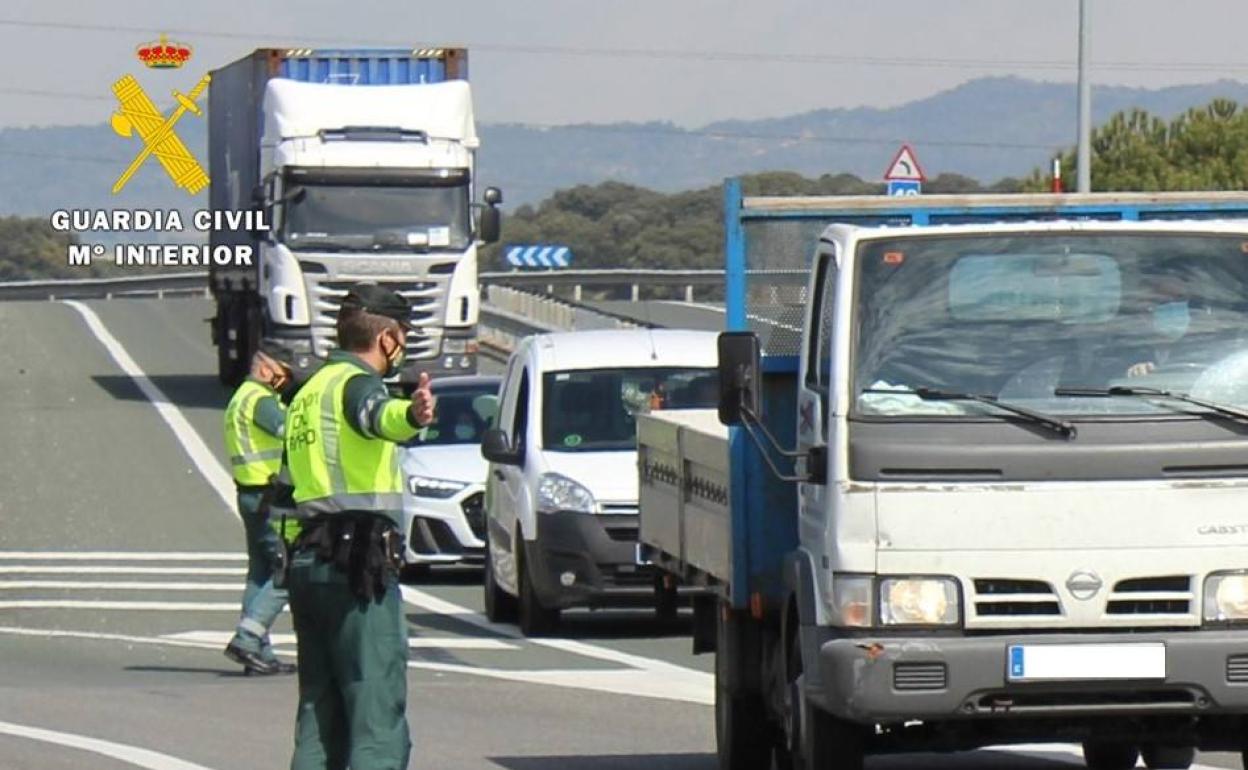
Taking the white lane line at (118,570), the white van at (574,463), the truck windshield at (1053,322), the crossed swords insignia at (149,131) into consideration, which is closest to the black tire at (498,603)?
the white van at (574,463)

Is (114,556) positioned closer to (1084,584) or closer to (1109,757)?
(1109,757)

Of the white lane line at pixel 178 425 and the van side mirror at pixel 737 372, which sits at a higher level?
the van side mirror at pixel 737 372

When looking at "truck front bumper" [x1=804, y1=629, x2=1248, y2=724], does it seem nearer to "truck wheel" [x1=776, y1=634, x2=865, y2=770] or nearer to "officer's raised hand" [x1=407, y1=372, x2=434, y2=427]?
"truck wheel" [x1=776, y1=634, x2=865, y2=770]

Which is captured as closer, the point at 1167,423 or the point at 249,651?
the point at 1167,423

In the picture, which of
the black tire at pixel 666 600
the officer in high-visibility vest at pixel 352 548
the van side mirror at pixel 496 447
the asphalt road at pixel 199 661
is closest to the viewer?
the officer in high-visibility vest at pixel 352 548

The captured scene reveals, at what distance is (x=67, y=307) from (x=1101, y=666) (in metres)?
58.0

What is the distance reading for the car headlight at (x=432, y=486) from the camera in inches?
827

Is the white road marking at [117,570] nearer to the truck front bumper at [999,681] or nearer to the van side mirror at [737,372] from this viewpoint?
the van side mirror at [737,372]

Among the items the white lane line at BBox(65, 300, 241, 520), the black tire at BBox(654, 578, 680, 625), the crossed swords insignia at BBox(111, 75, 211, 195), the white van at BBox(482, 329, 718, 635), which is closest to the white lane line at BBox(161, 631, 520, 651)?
the white van at BBox(482, 329, 718, 635)

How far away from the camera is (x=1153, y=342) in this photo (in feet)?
31.1

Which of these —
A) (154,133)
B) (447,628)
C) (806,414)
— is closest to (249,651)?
(447,628)

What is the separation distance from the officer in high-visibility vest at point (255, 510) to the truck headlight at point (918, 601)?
22.5 feet

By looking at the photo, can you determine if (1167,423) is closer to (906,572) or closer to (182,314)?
(906,572)

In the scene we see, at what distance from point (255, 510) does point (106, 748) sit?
3621 mm
